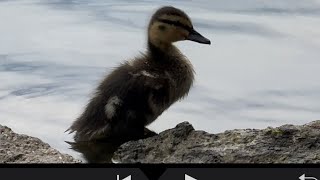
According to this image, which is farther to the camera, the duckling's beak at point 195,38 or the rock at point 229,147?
the duckling's beak at point 195,38

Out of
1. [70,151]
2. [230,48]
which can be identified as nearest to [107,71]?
[70,151]

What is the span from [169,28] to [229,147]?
1.08 m

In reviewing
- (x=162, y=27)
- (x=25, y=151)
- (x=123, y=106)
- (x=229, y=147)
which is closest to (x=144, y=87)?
(x=123, y=106)

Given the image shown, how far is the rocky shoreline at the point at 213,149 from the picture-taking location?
229 cm

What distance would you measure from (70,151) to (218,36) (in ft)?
5.32

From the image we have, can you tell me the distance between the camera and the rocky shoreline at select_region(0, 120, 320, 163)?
2291 millimetres

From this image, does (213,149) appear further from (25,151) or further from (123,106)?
(123,106)

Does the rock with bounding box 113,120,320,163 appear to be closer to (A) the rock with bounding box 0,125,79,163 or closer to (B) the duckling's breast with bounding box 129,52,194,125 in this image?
(A) the rock with bounding box 0,125,79,163

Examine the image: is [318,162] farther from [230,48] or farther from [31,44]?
[31,44]

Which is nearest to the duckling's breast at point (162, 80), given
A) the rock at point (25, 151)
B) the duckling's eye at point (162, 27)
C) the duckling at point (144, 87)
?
the duckling at point (144, 87)

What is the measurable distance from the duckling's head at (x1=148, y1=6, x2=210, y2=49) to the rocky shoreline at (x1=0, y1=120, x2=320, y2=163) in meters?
0.91

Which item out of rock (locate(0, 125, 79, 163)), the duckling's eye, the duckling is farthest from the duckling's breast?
rock (locate(0, 125, 79, 163))

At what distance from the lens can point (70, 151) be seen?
111 inches
